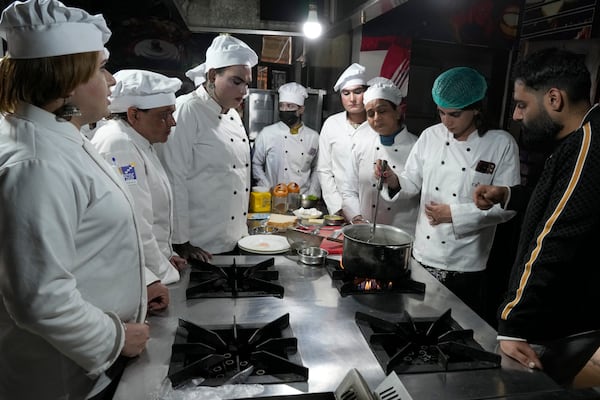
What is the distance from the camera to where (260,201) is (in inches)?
122

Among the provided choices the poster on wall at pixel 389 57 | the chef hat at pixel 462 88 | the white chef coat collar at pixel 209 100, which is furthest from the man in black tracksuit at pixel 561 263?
the poster on wall at pixel 389 57

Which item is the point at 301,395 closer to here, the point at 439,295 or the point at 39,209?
the point at 39,209

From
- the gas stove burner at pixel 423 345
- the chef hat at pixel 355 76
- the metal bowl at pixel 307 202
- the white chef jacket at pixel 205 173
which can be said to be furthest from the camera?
the chef hat at pixel 355 76

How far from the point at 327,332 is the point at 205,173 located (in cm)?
145

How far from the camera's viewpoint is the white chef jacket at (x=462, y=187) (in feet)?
7.48

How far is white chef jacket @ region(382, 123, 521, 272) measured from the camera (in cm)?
228

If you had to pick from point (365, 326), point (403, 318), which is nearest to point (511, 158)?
point (403, 318)

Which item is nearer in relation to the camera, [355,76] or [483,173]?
[483,173]

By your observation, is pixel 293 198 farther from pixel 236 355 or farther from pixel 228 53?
pixel 236 355

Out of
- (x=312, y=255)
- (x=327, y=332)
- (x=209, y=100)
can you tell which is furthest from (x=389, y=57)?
(x=327, y=332)

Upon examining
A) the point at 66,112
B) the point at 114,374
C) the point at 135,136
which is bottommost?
the point at 114,374

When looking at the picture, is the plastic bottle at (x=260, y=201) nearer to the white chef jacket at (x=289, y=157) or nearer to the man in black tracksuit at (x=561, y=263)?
the white chef jacket at (x=289, y=157)

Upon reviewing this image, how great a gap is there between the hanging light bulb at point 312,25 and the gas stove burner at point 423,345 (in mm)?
2463

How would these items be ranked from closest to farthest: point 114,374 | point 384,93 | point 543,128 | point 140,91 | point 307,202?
point 114,374, point 543,128, point 140,91, point 384,93, point 307,202
